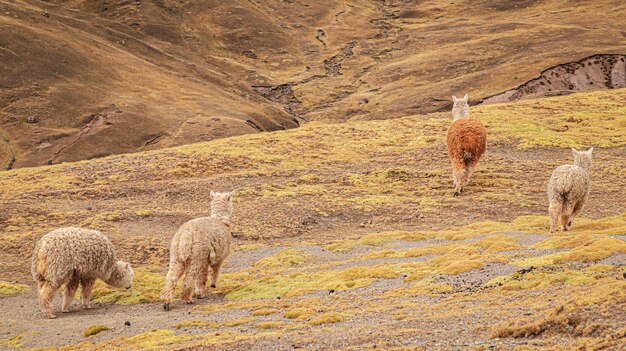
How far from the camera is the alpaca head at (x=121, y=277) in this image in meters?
25.1

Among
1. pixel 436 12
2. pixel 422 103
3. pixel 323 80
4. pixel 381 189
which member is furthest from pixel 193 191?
pixel 436 12

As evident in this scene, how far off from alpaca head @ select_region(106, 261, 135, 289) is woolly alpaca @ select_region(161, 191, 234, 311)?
3566mm

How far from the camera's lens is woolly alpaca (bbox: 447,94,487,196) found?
42.9 meters

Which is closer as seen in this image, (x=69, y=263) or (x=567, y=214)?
(x=69, y=263)

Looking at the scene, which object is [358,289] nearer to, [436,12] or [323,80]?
[323,80]

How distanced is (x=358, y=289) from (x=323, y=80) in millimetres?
121910

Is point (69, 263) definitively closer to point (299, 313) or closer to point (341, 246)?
point (299, 313)

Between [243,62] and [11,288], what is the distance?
5091 inches

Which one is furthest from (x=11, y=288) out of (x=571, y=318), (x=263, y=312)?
(x=571, y=318)

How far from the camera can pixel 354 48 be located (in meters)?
165

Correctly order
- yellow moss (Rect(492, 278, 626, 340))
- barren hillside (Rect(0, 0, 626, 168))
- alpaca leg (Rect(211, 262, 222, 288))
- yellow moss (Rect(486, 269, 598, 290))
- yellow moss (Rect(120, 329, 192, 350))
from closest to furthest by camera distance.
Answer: yellow moss (Rect(492, 278, 626, 340))
yellow moss (Rect(120, 329, 192, 350))
yellow moss (Rect(486, 269, 598, 290))
alpaca leg (Rect(211, 262, 222, 288))
barren hillside (Rect(0, 0, 626, 168))

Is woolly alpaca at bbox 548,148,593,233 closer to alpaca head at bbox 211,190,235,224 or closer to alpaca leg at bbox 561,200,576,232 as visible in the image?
alpaca leg at bbox 561,200,576,232

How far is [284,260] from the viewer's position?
3084 cm

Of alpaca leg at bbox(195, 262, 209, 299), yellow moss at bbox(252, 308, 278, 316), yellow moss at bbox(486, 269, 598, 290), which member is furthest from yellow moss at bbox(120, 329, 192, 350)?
yellow moss at bbox(486, 269, 598, 290)
